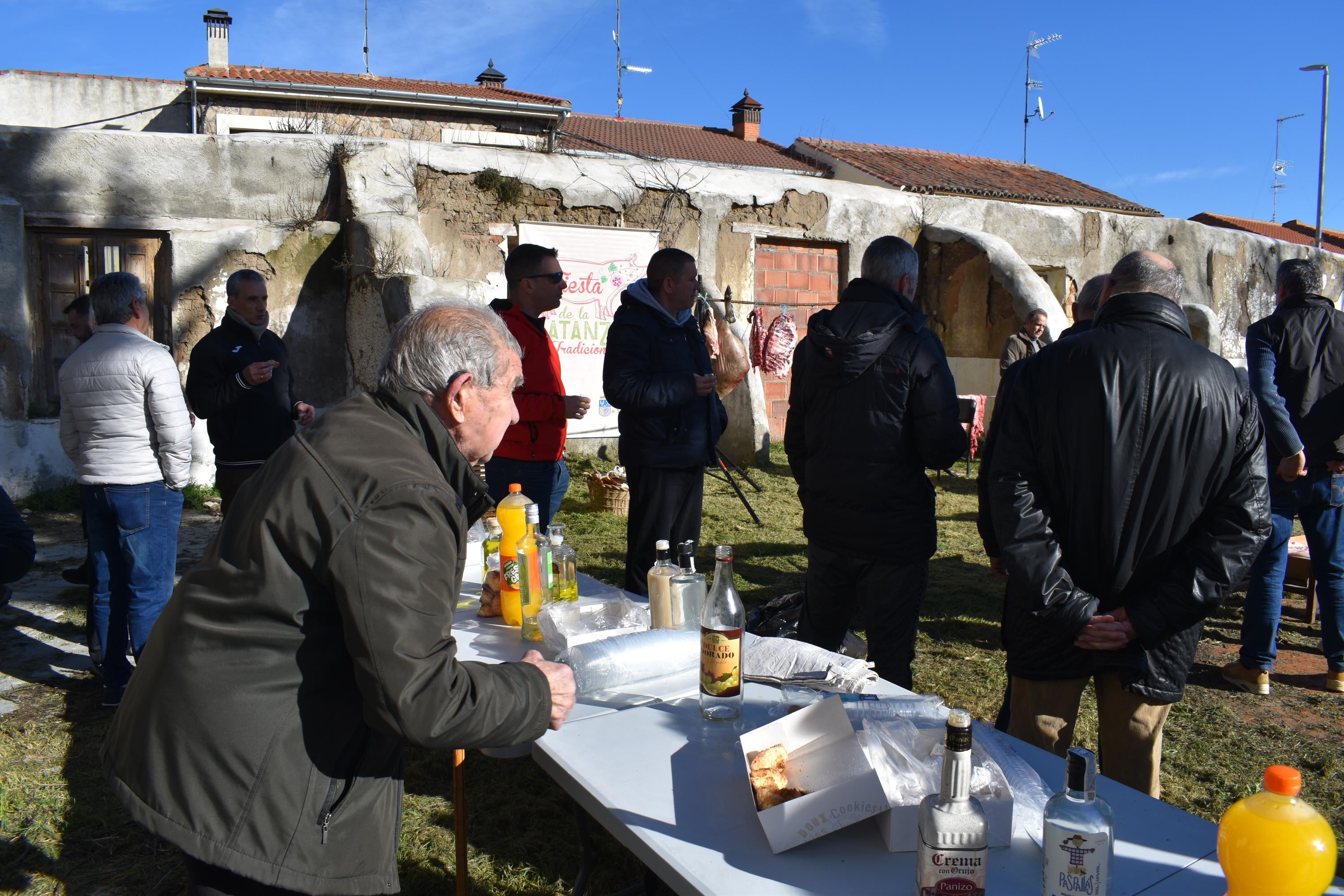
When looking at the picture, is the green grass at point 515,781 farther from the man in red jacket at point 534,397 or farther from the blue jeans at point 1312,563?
the man in red jacket at point 534,397

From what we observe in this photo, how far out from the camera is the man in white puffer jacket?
Answer: 379cm

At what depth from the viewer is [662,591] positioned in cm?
246

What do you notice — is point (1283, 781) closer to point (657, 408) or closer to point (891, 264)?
point (891, 264)

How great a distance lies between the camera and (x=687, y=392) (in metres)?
4.00

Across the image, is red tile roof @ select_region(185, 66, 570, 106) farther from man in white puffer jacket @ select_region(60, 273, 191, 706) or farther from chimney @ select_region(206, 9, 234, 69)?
man in white puffer jacket @ select_region(60, 273, 191, 706)

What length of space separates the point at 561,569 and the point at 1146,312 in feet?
6.14

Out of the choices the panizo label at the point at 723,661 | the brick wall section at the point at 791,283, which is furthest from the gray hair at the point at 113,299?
the brick wall section at the point at 791,283

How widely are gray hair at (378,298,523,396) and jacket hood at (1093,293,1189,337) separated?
1671mm

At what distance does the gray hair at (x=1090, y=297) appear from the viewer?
3896 mm

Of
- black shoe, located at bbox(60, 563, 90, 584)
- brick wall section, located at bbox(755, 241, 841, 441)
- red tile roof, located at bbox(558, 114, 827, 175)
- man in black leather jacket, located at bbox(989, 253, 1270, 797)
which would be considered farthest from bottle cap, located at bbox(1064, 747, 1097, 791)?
red tile roof, located at bbox(558, 114, 827, 175)

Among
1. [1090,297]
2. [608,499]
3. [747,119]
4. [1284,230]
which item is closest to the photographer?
[1090,297]

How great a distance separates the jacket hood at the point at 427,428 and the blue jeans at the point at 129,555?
286cm

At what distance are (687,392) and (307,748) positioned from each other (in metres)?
2.68

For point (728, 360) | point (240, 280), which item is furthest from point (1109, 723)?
point (728, 360)
